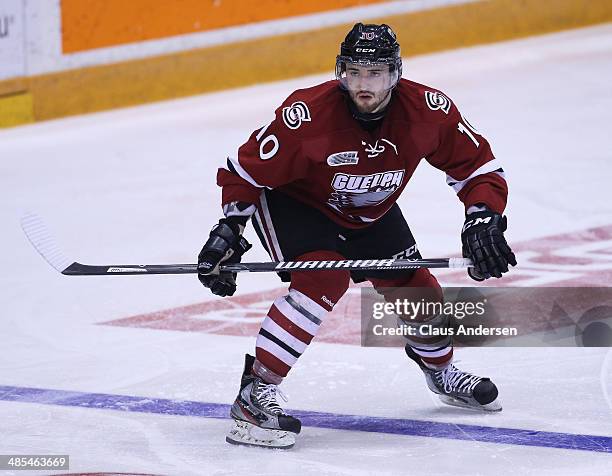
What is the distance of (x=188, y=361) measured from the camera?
14.7 feet

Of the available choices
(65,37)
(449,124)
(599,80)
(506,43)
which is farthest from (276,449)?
(506,43)

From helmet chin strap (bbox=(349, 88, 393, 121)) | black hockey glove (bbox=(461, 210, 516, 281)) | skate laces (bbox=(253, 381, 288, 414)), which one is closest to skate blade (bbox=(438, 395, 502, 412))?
black hockey glove (bbox=(461, 210, 516, 281))

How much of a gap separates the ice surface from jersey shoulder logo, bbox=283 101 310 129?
2.73 ft

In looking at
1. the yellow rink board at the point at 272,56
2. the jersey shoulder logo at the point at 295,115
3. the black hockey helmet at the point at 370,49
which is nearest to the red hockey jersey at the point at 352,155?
the jersey shoulder logo at the point at 295,115

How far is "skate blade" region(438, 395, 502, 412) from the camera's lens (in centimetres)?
395

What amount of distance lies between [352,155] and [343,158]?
2 centimetres

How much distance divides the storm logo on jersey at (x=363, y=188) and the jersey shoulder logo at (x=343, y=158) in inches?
1.4

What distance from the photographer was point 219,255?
364cm

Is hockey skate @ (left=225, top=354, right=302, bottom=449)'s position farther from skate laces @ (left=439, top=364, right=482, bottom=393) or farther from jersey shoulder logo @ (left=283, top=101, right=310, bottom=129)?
jersey shoulder logo @ (left=283, top=101, right=310, bottom=129)

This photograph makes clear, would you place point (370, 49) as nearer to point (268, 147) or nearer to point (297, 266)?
point (268, 147)

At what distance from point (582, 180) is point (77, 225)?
2.37m

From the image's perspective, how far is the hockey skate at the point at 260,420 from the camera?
3.68 meters

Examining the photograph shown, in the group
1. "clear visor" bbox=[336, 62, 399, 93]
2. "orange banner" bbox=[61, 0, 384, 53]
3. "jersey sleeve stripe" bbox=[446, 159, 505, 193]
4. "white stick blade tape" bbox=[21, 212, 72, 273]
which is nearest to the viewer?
"clear visor" bbox=[336, 62, 399, 93]

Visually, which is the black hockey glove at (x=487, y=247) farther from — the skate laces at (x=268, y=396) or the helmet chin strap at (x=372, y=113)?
the skate laces at (x=268, y=396)
